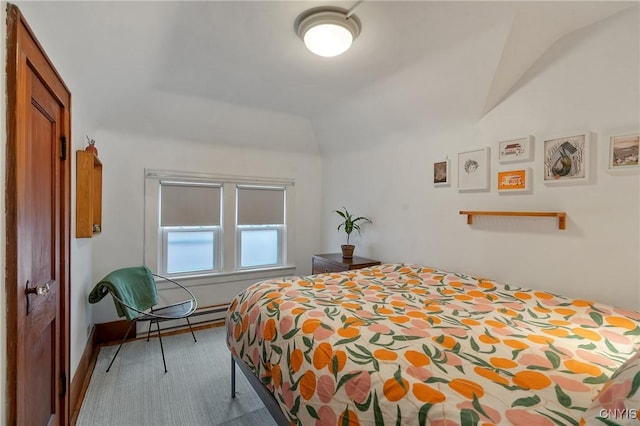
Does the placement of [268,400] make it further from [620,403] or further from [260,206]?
[260,206]

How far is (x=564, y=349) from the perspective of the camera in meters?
1.27

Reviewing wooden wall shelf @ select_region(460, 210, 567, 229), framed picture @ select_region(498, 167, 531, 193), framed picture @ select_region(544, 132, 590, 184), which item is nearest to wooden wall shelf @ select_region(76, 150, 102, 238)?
wooden wall shelf @ select_region(460, 210, 567, 229)

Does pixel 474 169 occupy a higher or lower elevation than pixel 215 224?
higher

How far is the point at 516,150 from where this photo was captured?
225cm

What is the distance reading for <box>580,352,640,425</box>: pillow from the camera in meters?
0.67

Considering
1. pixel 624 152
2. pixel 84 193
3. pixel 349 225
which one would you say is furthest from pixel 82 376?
pixel 624 152

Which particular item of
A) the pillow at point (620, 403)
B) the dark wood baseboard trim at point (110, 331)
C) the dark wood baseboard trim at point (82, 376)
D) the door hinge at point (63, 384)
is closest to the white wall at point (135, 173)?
the dark wood baseboard trim at point (110, 331)

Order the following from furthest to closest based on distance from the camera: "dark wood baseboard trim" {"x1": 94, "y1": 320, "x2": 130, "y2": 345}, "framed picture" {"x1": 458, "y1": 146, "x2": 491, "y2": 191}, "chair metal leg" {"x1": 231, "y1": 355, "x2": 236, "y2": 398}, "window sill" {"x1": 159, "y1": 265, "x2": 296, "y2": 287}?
1. "window sill" {"x1": 159, "y1": 265, "x2": 296, "y2": 287}
2. "dark wood baseboard trim" {"x1": 94, "y1": 320, "x2": 130, "y2": 345}
3. "framed picture" {"x1": 458, "y1": 146, "x2": 491, "y2": 191}
4. "chair metal leg" {"x1": 231, "y1": 355, "x2": 236, "y2": 398}

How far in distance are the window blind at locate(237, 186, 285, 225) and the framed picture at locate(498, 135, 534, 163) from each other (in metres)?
2.72

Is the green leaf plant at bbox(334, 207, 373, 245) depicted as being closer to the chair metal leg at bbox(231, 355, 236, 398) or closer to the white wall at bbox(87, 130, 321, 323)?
the white wall at bbox(87, 130, 321, 323)

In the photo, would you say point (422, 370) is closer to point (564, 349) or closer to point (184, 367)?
point (564, 349)

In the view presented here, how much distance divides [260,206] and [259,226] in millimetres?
275

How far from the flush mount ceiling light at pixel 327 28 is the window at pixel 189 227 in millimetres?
2351

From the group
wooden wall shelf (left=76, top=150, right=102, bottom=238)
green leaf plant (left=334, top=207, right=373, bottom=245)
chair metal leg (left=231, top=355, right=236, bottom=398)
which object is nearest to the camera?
wooden wall shelf (left=76, top=150, right=102, bottom=238)
